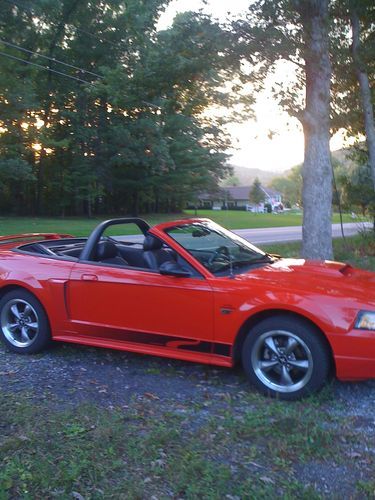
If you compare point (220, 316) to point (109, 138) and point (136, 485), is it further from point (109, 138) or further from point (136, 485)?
point (109, 138)

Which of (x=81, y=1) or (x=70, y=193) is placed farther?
(x=70, y=193)

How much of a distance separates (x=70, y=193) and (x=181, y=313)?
131 feet

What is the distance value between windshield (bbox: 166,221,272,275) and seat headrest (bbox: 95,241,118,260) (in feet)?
2.11

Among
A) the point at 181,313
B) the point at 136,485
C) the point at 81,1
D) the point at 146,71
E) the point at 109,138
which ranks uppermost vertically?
the point at 81,1

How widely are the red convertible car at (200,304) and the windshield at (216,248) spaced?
15 mm

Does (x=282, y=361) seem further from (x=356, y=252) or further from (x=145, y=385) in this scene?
(x=356, y=252)

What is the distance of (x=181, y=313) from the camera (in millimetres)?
4406

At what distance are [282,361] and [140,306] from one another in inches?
51.3

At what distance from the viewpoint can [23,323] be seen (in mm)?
5250

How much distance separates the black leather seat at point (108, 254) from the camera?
5.05 metres

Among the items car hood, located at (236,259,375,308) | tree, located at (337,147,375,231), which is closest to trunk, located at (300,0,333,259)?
car hood, located at (236,259,375,308)

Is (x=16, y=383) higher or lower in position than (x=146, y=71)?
lower

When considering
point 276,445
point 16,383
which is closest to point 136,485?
point 276,445

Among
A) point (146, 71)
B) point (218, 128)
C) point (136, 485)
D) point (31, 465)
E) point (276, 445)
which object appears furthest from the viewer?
point (218, 128)
